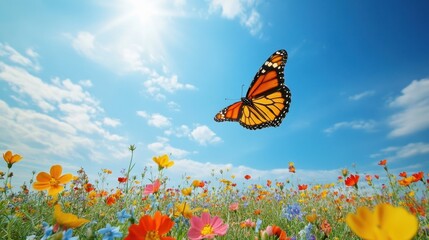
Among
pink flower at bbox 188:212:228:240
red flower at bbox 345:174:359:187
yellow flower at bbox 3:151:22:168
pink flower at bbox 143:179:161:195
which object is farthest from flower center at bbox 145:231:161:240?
red flower at bbox 345:174:359:187

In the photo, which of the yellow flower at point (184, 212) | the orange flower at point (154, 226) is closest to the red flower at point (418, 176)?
the yellow flower at point (184, 212)

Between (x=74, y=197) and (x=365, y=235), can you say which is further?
(x=74, y=197)

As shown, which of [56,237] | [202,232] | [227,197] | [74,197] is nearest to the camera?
[56,237]

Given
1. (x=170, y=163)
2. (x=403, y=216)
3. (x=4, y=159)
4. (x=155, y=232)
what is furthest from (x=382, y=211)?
(x=4, y=159)

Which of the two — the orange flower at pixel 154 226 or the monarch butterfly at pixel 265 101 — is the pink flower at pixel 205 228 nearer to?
the orange flower at pixel 154 226

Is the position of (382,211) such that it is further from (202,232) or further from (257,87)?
(257,87)

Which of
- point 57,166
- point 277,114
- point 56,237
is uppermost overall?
point 277,114

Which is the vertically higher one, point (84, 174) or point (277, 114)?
point (277, 114)
